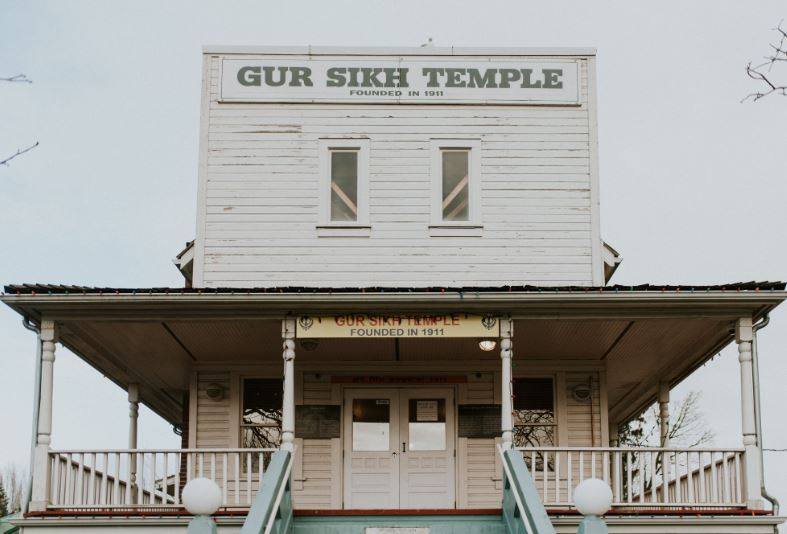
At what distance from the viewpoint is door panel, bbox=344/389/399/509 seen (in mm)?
16828

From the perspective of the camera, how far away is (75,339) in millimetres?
15984

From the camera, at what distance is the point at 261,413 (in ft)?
57.7

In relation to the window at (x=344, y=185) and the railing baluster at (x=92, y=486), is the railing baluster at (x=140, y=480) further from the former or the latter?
the window at (x=344, y=185)

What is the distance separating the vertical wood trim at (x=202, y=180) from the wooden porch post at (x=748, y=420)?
7.27m

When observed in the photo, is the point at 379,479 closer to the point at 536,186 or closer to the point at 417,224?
the point at 417,224

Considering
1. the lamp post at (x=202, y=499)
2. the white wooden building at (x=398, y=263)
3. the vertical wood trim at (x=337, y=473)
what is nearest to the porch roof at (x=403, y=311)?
the white wooden building at (x=398, y=263)

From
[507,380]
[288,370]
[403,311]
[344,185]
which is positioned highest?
[344,185]

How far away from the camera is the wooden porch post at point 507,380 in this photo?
1430 cm

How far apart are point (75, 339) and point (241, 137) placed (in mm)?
3888

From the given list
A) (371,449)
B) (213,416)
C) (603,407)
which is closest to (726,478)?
(603,407)

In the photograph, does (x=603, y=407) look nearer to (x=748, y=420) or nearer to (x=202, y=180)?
(x=748, y=420)

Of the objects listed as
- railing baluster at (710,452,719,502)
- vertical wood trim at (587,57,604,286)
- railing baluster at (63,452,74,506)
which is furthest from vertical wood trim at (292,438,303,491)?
railing baluster at (710,452,719,502)

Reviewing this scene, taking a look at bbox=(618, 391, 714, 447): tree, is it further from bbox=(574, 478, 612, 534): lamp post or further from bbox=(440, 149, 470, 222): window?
bbox=(574, 478, 612, 534): lamp post

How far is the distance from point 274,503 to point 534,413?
593 cm
